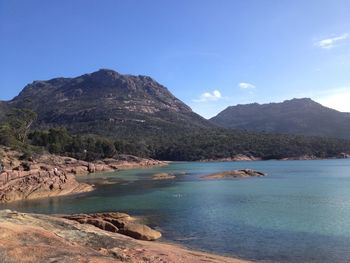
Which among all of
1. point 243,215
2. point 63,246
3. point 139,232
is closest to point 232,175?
point 243,215

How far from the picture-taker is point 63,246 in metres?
18.4

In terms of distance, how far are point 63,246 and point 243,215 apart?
24791mm

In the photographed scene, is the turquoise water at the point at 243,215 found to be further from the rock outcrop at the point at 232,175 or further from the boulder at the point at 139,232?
the rock outcrop at the point at 232,175

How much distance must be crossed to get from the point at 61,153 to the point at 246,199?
90989mm

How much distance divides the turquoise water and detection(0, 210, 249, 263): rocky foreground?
509cm

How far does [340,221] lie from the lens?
36.4m

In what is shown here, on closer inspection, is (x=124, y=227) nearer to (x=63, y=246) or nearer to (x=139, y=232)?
(x=139, y=232)

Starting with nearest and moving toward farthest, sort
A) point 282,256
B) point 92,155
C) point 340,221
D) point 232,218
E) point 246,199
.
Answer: point 282,256, point 340,221, point 232,218, point 246,199, point 92,155

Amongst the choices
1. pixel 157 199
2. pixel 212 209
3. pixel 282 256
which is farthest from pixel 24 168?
pixel 282 256

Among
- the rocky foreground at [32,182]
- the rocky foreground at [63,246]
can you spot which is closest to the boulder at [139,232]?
the rocky foreground at [63,246]

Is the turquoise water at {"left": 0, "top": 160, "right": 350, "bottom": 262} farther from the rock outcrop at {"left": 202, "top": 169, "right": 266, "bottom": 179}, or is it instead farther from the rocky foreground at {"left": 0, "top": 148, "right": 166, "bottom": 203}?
the rock outcrop at {"left": 202, "top": 169, "right": 266, "bottom": 179}

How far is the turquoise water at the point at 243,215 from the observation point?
2734cm

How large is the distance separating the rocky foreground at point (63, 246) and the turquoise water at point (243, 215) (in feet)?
16.7

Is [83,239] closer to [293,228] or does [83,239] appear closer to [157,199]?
[293,228]
